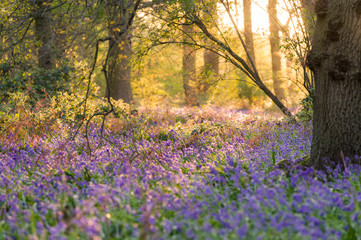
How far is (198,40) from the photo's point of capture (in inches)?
347

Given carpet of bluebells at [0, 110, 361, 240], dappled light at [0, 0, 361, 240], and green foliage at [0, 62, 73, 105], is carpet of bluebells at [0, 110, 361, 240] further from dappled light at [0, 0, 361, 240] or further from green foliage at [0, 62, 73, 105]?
green foliage at [0, 62, 73, 105]

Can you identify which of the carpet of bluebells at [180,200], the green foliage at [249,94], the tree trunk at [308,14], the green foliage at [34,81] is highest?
the tree trunk at [308,14]

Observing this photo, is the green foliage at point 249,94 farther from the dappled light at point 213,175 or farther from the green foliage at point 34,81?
the dappled light at point 213,175

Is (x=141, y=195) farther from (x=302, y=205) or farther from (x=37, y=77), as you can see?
(x=37, y=77)

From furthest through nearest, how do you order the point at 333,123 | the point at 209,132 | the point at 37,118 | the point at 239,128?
the point at 37,118 < the point at 239,128 < the point at 209,132 < the point at 333,123

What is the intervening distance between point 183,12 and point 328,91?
191 inches

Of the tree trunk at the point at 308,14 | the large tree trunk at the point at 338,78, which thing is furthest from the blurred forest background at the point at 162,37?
the large tree trunk at the point at 338,78

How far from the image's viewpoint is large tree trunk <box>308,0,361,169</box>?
3840mm

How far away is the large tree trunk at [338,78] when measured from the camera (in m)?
3.84

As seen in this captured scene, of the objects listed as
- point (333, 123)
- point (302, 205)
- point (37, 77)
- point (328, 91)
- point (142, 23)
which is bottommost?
point (302, 205)

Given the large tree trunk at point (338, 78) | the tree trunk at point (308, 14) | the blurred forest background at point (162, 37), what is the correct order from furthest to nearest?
the blurred forest background at point (162, 37) → the tree trunk at point (308, 14) → the large tree trunk at point (338, 78)

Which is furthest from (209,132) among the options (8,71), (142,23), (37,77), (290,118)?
(8,71)

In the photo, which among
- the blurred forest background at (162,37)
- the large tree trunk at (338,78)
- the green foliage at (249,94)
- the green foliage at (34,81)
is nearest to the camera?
the large tree trunk at (338,78)

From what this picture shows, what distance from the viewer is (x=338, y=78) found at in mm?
3928
